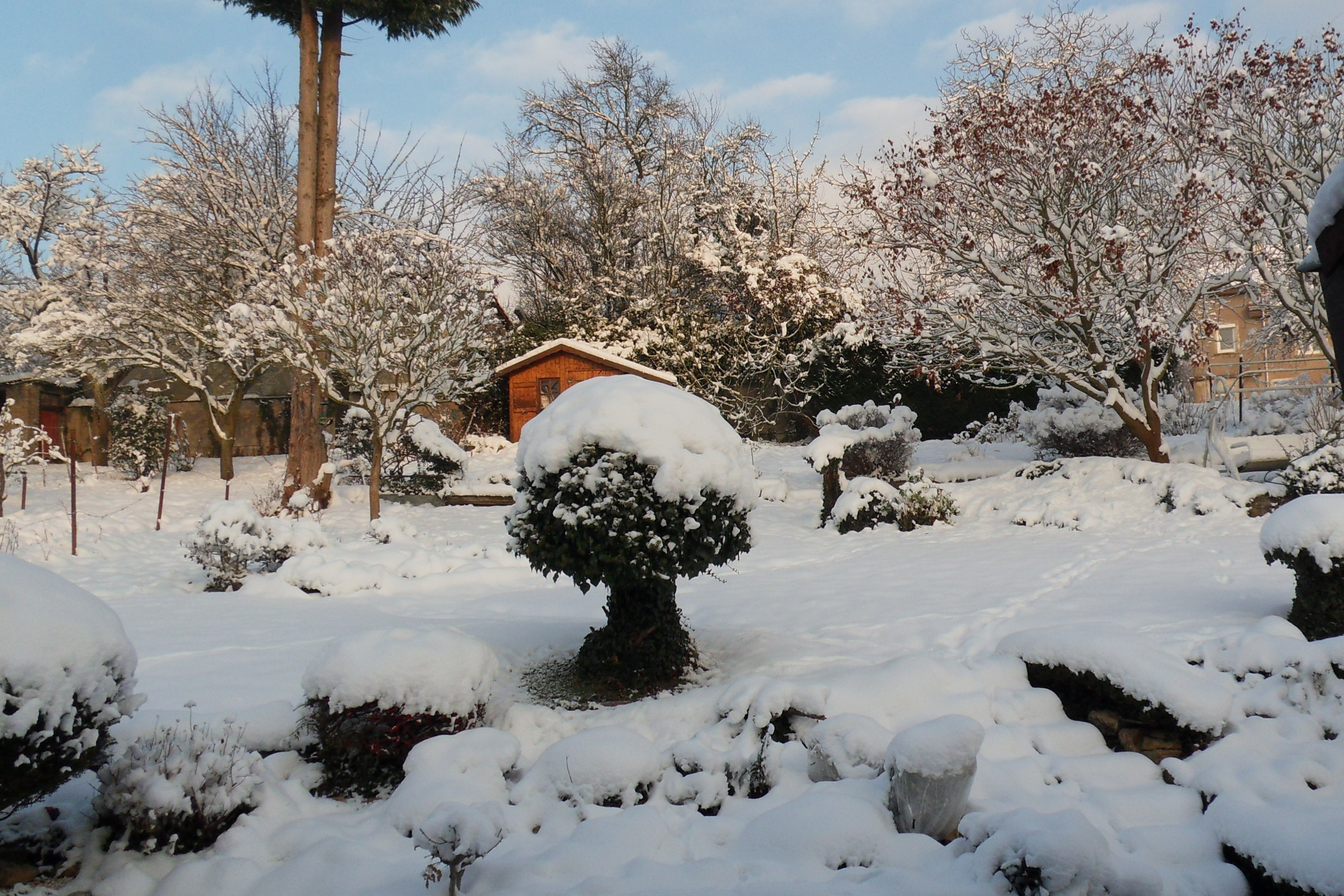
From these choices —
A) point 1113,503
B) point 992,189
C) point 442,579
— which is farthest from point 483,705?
point 992,189

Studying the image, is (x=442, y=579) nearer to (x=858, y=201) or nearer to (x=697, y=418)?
(x=697, y=418)

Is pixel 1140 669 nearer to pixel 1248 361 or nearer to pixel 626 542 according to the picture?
pixel 626 542

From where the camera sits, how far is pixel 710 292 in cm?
2173

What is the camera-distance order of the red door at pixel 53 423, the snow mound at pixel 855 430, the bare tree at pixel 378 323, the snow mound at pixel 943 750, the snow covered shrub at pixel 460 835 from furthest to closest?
1. the red door at pixel 53 423
2. the snow mound at pixel 855 430
3. the bare tree at pixel 378 323
4. the snow mound at pixel 943 750
5. the snow covered shrub at pixel 460 835

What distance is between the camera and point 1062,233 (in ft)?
34.1

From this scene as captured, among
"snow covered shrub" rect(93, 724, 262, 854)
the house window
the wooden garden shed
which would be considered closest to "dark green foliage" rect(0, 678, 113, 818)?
"snow covered shrub" rect(93, 724, 262, 854)

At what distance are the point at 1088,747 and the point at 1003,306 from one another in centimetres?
899

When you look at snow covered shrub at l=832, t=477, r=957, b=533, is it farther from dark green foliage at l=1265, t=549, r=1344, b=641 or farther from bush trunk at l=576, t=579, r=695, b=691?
bush trunk at l=576, t=579, r=695, b=691

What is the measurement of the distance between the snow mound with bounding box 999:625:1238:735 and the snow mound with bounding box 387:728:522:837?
2.74m

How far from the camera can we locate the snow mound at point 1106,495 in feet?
31.6

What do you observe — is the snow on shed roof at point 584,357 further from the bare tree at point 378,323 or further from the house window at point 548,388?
the bare tree at point 378,323

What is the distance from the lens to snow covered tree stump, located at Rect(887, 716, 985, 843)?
10.1ft

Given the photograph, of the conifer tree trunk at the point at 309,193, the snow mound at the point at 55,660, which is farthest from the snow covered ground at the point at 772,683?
the conifer tree trunk at the point at 309,193

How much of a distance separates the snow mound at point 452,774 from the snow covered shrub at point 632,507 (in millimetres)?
991
